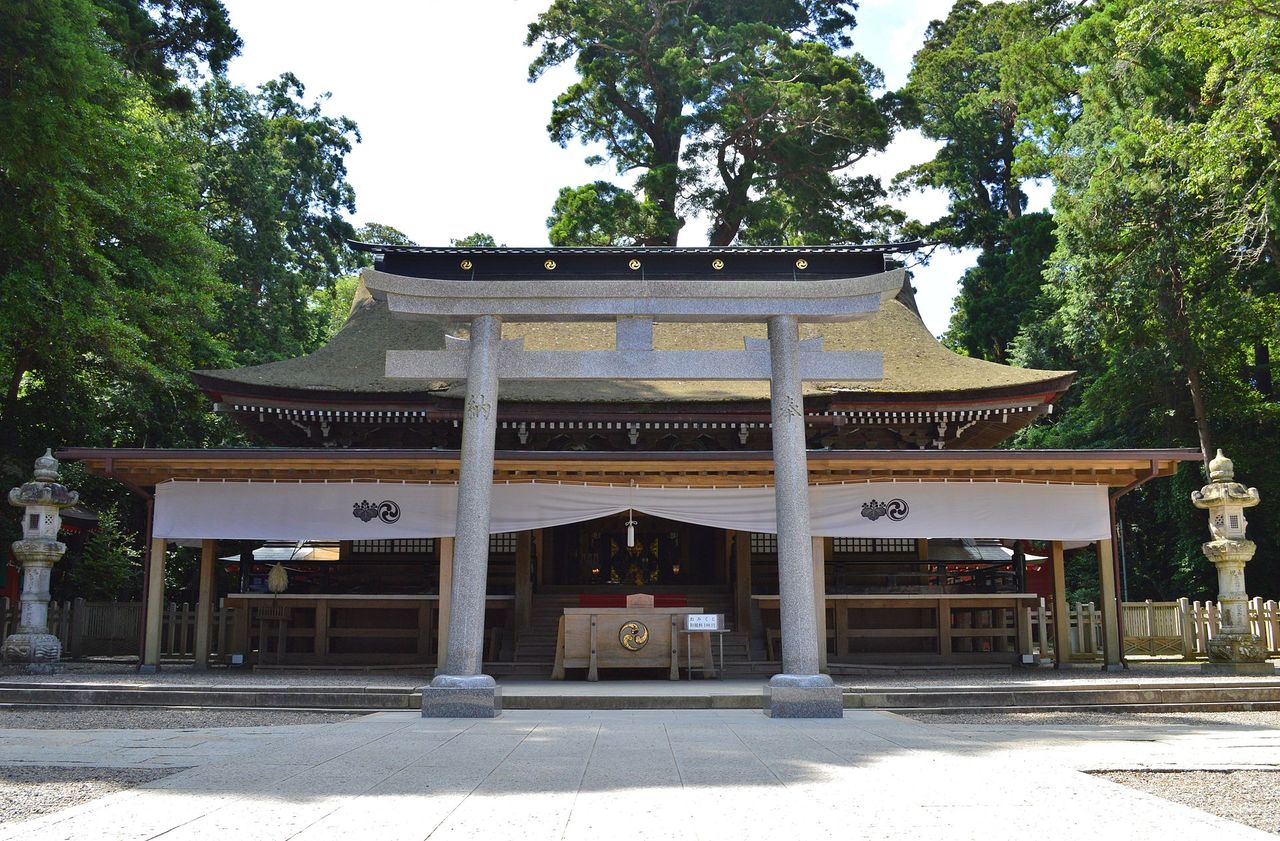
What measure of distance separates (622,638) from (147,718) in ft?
Result: 18.2

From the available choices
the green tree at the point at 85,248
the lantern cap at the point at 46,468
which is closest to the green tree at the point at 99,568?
the green tree at the point at 85,248

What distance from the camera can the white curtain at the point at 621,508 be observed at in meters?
13.8

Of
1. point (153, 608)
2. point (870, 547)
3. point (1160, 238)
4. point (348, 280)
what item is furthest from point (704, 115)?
point (348, 280)

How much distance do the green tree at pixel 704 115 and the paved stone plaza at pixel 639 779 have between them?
23952 millimetres

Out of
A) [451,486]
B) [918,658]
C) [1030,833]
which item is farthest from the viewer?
[918,658]

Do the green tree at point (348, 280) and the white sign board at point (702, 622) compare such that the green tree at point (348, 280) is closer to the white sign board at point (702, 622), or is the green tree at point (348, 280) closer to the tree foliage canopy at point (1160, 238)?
the tree foliage canopy at point (1160, 238)

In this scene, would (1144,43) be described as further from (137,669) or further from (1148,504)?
(137,669)

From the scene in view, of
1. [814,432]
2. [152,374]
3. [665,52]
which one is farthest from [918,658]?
[665,52]

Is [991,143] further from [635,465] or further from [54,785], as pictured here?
[54,785]

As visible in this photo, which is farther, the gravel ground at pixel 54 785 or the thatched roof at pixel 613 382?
the thatched roof at pixel 613 382

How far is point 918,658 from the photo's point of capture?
49.2 ft

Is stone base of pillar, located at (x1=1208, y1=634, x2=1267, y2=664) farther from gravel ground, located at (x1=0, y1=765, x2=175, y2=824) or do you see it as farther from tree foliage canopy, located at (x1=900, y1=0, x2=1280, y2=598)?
gravel ground, located at (x1=0, y1=765, x2=175, y2=824)

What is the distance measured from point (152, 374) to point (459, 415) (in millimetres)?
5776

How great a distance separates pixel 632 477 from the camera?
1416cm
